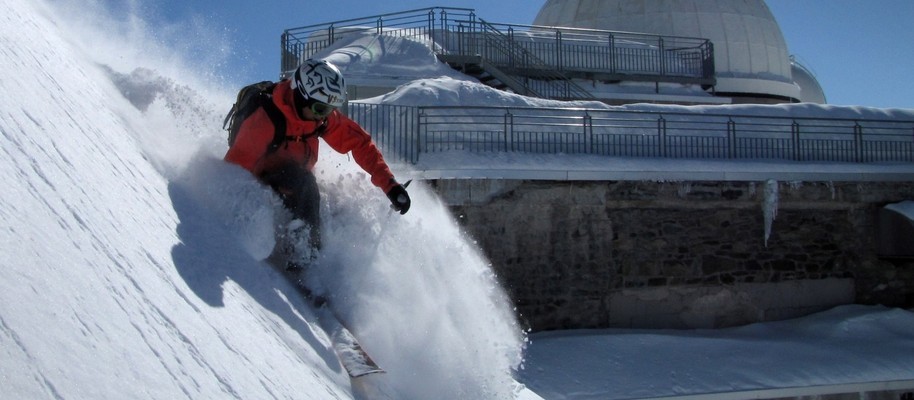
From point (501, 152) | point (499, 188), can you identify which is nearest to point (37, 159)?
point (499, 188)

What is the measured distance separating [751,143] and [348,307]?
37.2ft

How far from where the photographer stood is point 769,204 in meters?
13.5

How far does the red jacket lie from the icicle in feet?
30.9

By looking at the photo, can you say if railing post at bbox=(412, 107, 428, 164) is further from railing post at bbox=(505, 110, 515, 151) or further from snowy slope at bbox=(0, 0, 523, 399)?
snowy slope at bbox=(0, 0, 523, 399)

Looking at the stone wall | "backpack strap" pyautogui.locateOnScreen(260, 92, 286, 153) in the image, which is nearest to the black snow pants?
"backpack strap" pyautogui.locateOnScreen(260, 92, 286, 153)

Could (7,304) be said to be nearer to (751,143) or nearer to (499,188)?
(499,188)

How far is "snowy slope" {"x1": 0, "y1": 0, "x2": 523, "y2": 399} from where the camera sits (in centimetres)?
231

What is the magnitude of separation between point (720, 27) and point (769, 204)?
15127 mm

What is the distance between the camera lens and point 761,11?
1144 inches

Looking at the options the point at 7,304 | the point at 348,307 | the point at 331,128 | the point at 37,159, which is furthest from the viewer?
the point at 331,128

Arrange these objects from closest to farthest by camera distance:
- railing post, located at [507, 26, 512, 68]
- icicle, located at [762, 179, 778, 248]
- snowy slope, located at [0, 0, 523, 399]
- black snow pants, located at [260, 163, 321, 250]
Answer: snowy slope, located at [0, 0, 523, 399]
black snow pants, located at [260, 163, 321, 250]
icicle, located at [762, 179, 778, 248]
railing post, located at [507, 26, 512, 68]

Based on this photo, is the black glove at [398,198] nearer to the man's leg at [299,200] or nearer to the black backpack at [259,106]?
the man's leg at [299,200]

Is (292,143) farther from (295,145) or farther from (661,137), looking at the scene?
(661,137)

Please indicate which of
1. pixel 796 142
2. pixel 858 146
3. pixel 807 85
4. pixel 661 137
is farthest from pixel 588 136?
pixel 807 85
